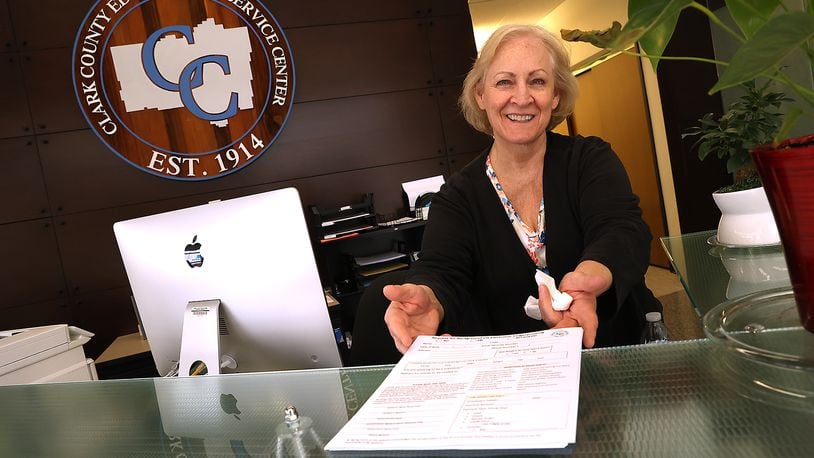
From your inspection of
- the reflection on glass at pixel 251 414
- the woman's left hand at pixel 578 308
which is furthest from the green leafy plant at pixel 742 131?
the reflection on glass at pixel 251 414

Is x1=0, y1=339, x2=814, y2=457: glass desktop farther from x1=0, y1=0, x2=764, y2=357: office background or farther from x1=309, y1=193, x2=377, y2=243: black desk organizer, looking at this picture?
x1=0, y1=0, x2=764, y2=357: office background

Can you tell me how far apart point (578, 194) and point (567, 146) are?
0.19 m

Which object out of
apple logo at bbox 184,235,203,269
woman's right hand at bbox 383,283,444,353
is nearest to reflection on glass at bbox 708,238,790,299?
woman's right hand at bbox 383,283,444,353

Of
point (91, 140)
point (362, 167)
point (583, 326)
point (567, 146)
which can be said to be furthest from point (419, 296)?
point (91, 140)

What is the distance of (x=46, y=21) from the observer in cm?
358

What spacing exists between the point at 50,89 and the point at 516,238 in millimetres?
3137

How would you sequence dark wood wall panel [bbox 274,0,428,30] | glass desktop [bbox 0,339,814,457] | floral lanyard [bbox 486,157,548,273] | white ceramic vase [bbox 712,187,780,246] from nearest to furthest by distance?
1. glass desktop [bbox 0,339,814,457]
2. white ceramic vase [bbox 712,187,780,246]
3. floral lanyard [bbox 486,157,548,273]
4. dark wood wall panel [bbox 274,0,428,30]

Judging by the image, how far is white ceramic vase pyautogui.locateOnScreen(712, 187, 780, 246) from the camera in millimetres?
1415

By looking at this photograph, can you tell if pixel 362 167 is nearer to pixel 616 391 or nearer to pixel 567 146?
pixel 567 146

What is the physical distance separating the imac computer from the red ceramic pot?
103cm

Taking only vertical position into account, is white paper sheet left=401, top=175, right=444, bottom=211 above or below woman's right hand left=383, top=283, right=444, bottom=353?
above

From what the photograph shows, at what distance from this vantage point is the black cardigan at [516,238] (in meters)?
1.72

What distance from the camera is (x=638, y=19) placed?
0.55 metres

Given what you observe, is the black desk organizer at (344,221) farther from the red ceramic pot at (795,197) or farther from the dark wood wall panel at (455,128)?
the red ceramic pot at (795,197)
